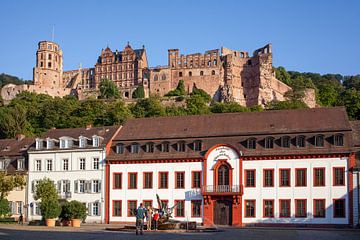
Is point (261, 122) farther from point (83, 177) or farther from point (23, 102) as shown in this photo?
point (23, 102)

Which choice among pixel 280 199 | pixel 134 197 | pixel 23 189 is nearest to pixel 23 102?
pixel 23 189

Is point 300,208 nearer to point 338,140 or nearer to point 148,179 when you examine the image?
point 338,140

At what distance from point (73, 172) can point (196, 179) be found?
14396 millimetres

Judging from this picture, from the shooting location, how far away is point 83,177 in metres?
69.3

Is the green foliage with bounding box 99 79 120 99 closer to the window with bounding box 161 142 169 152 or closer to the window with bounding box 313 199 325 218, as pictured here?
the window with bounding box 161 142 169 152

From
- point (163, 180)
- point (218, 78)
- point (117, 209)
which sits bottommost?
point (117, 209)

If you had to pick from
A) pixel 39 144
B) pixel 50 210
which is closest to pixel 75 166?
pixel 39 144

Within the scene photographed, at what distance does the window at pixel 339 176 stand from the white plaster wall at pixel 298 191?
272 mm

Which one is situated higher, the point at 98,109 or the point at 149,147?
the point at 98,109

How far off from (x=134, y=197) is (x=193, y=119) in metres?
10.3

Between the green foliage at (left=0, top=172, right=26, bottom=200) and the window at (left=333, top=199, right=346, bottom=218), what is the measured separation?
1272 inches

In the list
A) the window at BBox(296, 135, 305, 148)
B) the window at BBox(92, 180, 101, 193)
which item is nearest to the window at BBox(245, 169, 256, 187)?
the window at BBox(296, 135, 305, 148)

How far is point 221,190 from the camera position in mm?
62281

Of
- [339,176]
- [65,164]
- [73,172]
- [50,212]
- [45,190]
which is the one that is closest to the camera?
[50,212]
